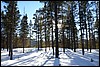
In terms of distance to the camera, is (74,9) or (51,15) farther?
(74,9)

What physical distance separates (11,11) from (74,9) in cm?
1658

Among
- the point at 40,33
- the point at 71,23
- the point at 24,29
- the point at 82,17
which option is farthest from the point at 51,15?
the point at 40,33

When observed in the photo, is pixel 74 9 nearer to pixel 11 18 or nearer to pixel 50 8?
pixel 50 8

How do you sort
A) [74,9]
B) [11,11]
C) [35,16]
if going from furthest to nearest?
1. [35,16]
2. [74,9]
3. [11,11]

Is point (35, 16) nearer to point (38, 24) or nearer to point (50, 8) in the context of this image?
point (38, 24)

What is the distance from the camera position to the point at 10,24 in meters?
29.2

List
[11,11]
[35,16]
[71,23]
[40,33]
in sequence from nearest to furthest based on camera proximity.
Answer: [11,11] → [71,23] → [35,16] → [40,33]

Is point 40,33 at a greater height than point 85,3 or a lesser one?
lesser

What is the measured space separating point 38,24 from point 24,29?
8012mm

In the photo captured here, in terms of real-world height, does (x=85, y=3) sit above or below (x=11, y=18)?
above

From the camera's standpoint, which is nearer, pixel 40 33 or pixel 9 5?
pixel 9 5

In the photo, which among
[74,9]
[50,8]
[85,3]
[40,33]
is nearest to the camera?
[50,8]

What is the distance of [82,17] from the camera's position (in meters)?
37.1

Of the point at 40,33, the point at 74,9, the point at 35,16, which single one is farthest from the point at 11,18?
the point at 40,33
